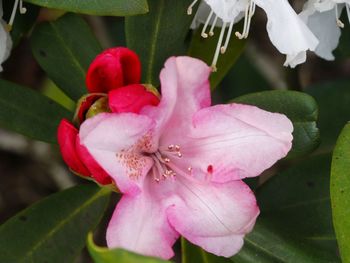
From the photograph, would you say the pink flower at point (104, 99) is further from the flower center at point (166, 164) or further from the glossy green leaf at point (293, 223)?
the glossy green leaf at point (293, 223)

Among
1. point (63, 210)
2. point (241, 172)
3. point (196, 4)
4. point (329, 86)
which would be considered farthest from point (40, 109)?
point (329, 86)

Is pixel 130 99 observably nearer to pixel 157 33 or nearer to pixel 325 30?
pixel 157 33

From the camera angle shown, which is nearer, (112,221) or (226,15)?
(112,221)

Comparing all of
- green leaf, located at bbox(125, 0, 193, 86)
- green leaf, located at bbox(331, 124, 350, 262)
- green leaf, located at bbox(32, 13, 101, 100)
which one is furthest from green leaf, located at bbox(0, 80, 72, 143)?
green leaf, located at bbox(331, 124, 350, 262)

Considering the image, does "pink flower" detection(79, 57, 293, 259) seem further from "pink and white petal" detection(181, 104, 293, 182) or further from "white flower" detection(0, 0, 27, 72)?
"white flower" detection(0, 0, 27, 72)

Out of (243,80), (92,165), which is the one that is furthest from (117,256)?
(243,80)

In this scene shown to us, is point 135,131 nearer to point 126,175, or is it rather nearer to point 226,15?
point 126,175

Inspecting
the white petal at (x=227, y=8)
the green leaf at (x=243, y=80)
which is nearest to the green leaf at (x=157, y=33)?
the white petal at (x=227, y=8)
